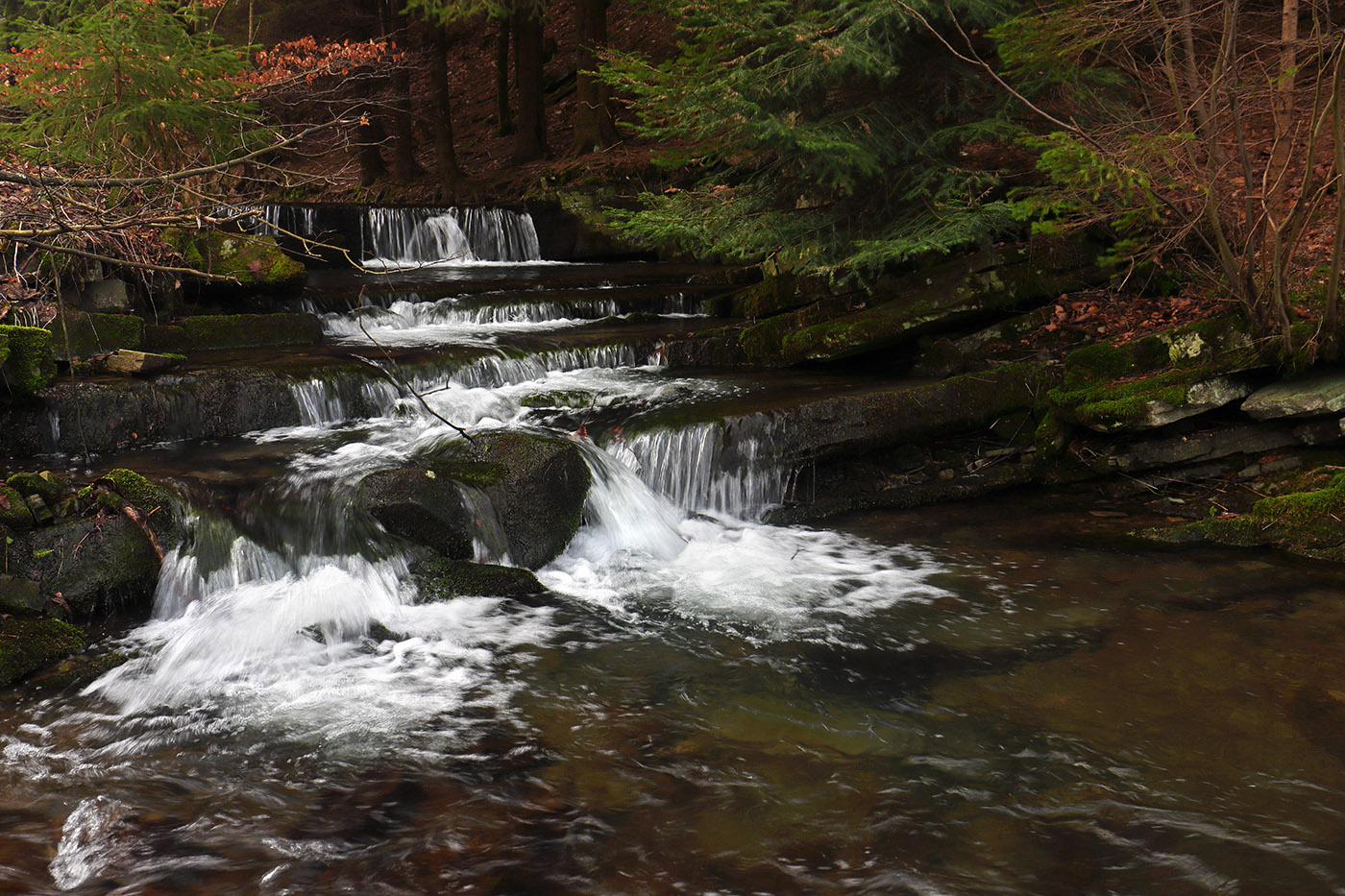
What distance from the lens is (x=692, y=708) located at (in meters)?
5.00

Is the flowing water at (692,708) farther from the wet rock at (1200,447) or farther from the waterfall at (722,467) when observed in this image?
the wet rock at (1200,447)

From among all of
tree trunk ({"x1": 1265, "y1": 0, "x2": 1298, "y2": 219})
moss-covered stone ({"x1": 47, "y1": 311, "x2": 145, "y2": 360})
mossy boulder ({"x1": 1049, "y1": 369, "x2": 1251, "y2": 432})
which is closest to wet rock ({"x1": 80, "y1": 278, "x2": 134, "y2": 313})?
moss-covered stone ({"x1": 47, "y1": 311, "x2": 145, "y2": 360})

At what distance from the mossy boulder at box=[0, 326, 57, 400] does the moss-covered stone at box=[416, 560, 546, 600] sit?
3.82 metres

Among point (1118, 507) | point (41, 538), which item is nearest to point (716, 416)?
point (1118, 507)

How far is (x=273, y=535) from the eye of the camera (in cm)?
670

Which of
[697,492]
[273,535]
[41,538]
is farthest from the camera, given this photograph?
[697,492]

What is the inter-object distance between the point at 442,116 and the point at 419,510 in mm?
16889

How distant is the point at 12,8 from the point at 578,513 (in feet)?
93.0

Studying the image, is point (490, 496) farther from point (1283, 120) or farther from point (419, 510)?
point (1283, 120)

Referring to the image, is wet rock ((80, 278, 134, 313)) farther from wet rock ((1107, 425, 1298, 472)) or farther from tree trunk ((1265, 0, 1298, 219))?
tree trunk ((1265, 0, 1298, 219))

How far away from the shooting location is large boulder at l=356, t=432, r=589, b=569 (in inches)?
266

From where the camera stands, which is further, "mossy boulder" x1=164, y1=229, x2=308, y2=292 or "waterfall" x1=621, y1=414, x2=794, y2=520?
"mossy boulder" x1=164, y1=229, x2=308, y2=292

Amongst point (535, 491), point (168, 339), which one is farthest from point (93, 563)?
point (168, 339)

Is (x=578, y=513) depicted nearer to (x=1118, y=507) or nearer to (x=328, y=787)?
(x=328, y=787)
